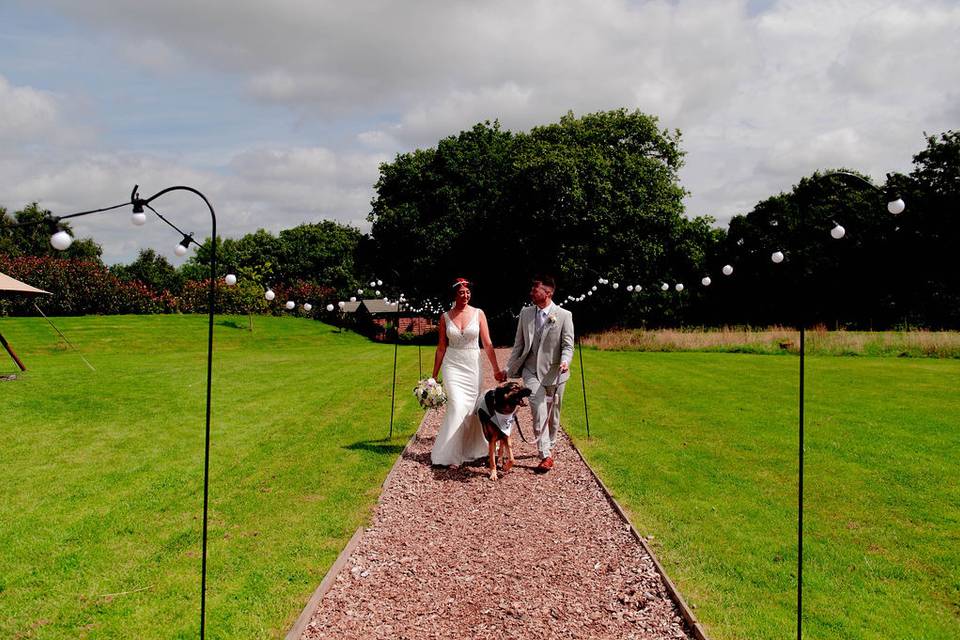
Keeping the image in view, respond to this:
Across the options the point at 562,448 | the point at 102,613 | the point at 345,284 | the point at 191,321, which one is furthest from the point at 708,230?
the point at 345,284

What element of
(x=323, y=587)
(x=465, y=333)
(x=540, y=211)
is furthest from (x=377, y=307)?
→ (x=323, y=587)

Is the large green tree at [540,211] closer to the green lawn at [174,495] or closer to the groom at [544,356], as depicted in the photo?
the green lawn at [174,495]

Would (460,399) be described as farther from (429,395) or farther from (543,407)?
(543,407)

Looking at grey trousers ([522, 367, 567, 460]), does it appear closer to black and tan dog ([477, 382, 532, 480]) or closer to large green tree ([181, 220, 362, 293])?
black and tan dog ([477, 382, 532, 480])

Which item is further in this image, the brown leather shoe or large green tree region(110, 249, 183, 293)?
large green tree region(110, 249, 183, 293)

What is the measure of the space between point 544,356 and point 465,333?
4.05 ft

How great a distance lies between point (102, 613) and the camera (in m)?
5.06

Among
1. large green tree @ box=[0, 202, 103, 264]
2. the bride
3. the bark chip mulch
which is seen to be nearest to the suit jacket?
the bride

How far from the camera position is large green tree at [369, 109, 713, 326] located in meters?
35.1

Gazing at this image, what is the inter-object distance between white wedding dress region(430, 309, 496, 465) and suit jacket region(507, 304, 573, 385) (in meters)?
0.65

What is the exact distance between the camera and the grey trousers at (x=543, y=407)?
8.84 meters

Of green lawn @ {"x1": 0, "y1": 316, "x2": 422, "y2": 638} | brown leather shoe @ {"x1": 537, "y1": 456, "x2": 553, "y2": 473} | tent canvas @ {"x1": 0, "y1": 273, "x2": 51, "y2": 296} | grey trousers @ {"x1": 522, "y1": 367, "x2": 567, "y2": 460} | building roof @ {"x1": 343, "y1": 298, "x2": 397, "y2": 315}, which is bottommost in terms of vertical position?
green lawn @ {"x1": 0, "y1": 316, "x2": 422, "y2": 638}

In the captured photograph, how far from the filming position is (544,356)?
8820 mm

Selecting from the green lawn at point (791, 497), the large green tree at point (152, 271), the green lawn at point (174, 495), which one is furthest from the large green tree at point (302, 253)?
the green lawn at point (791, 497)
